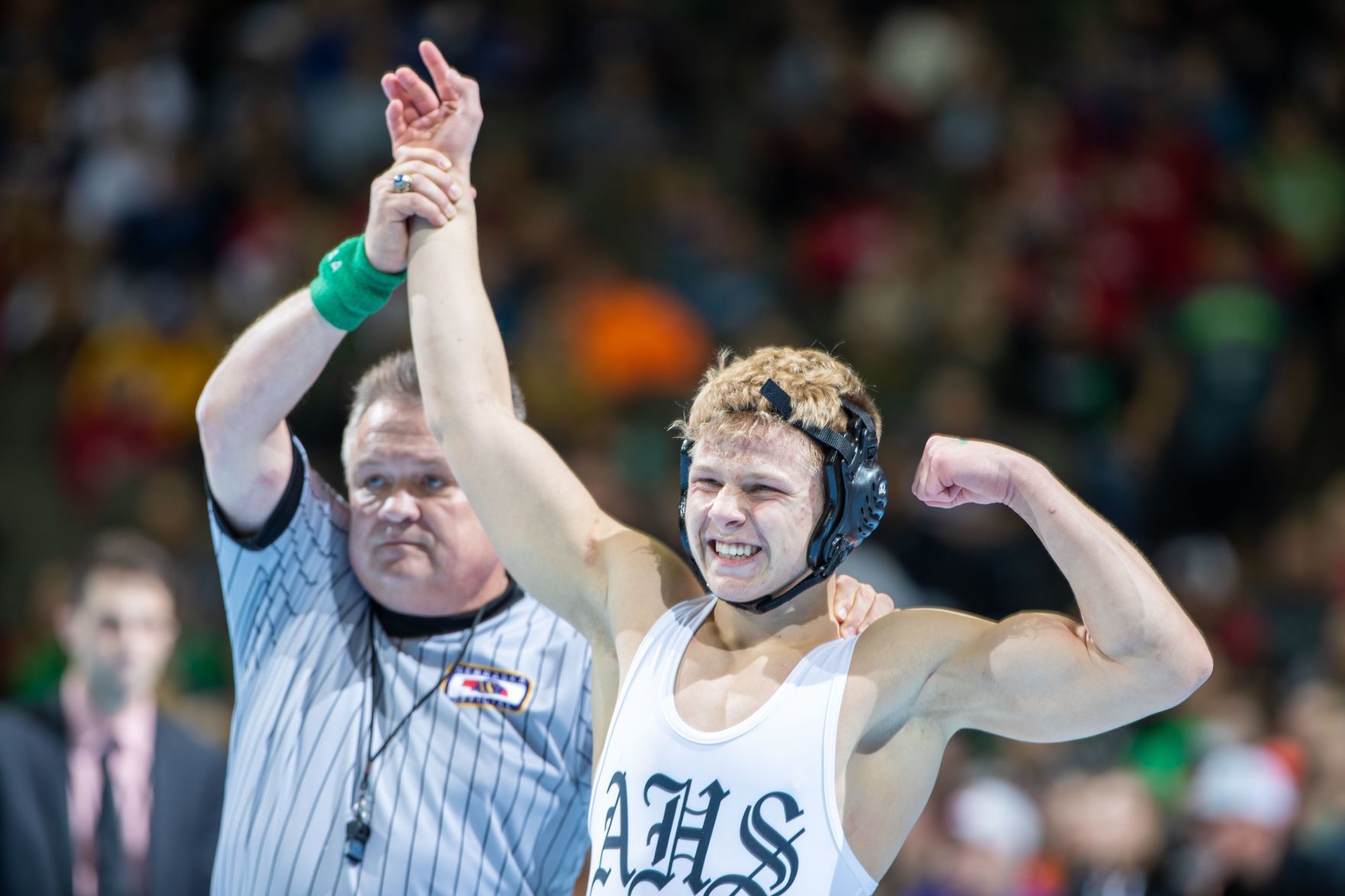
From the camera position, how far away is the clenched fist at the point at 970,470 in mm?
3012

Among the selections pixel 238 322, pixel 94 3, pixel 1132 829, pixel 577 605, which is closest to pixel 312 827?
pixel 577 605

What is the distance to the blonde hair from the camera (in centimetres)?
316

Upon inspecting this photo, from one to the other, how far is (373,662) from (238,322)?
26.1 ft

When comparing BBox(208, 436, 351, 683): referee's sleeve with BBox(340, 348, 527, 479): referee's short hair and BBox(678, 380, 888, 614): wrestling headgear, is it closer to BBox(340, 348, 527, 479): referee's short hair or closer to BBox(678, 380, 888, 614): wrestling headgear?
BBox(340, 348, 527, 479): referee's short hair

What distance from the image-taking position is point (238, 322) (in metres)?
11.3

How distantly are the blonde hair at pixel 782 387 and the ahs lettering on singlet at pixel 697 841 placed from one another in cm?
70

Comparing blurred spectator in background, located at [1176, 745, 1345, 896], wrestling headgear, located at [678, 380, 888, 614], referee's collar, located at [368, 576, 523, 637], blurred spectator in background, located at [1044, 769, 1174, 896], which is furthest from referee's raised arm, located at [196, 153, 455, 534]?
blurred spectator in background, located at [1176, 745, 1345, 896]

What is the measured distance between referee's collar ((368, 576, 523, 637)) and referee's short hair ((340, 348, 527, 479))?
380mm

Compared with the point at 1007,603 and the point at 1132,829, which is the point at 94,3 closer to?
the point at 1007,603

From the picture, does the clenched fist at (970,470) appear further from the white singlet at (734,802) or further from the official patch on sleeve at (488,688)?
the official patch on sleeve at (488,688)

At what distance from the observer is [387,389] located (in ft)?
12.8

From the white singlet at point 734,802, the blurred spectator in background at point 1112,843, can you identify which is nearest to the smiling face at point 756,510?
the white singlet at point 734,802

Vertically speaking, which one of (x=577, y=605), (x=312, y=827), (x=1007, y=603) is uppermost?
(x=1007, y=603)

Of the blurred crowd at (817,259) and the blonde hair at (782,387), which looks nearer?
the blonde hair at (782,387)
